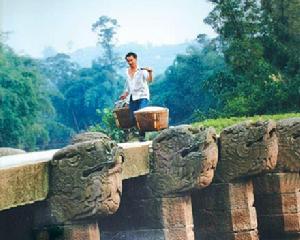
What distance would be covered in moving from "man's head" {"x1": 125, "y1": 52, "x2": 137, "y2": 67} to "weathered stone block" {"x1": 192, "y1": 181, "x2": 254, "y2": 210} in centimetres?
168

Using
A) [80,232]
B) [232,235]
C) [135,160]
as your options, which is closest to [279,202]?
[232,235]

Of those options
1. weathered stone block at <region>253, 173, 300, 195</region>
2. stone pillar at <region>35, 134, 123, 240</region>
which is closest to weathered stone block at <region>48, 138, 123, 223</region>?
stone pillar at <region>35, 134, 123, 240</region>

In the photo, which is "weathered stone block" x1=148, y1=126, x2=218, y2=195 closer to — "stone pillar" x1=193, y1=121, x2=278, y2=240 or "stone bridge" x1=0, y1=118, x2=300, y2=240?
"stone bridge" x1=0, y1=118, x2=300, y2=240

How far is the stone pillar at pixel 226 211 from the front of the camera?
9.68 meters

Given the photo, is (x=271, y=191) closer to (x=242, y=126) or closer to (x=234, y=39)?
(x=242, y=126)

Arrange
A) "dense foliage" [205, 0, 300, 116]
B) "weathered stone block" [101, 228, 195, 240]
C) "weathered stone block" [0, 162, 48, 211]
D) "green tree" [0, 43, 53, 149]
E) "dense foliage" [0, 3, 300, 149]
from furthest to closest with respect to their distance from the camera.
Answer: "green tree" [0, 43, 53, 149], "dense foliage" [205, 0, 300, 116], "dense foliage" [0, 3, 300, 149], "weathered stone block" [101, 228, 195, 240], "weathered stone block" [0, 162, 48, 211]

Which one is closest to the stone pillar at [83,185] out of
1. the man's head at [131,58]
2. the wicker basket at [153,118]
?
the wicker basket at [153,118]

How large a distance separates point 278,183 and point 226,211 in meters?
1.23

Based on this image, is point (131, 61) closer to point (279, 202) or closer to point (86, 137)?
point (279, 202)

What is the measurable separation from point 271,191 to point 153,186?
2.75m

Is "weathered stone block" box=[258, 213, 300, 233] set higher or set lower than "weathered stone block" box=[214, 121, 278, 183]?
lower

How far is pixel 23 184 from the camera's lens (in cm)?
604

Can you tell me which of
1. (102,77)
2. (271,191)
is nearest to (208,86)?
(271,191)

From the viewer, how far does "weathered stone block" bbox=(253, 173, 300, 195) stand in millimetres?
10664
